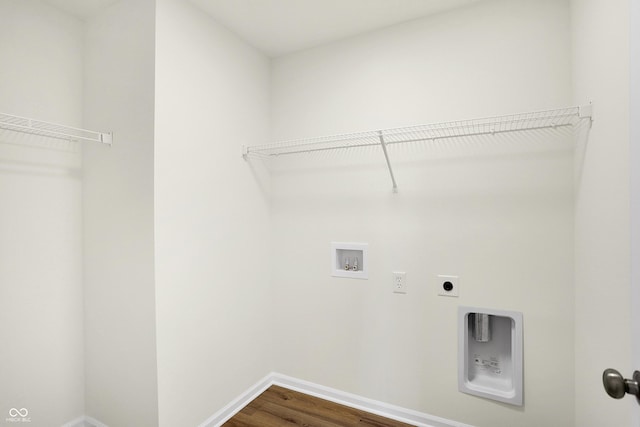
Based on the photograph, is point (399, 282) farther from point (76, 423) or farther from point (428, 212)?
point (76, 423)

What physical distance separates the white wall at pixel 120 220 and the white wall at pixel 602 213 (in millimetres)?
1907

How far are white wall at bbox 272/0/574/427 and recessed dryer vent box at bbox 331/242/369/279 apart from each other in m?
0.05

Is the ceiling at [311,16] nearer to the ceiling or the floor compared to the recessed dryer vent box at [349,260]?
nearer to the ceiling

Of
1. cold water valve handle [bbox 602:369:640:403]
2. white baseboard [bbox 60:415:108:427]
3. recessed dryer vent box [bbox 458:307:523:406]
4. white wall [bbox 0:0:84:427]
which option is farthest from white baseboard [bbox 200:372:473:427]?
cold water valve handle [bbox 602:369:640:403]

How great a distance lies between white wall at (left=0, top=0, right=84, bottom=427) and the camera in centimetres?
155

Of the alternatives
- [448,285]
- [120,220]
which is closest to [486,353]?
[448,285]

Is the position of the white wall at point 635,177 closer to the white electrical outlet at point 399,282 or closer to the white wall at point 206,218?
the white electrical outlet at point 399,282

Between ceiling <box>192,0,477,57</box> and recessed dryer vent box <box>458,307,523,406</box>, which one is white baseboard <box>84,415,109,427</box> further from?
ceiling <box>192,0,477,57</box>

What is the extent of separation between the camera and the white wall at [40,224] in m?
1.55

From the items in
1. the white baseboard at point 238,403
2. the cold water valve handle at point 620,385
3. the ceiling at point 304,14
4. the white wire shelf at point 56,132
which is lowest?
the white baseboard at point 238,403

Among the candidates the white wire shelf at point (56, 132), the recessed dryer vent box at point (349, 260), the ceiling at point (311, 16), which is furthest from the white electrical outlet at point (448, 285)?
the white wire shelf at point (56, 132)

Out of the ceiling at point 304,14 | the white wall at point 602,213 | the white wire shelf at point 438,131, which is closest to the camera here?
the white wall at point 602,213

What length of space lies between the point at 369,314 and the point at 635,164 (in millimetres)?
1592

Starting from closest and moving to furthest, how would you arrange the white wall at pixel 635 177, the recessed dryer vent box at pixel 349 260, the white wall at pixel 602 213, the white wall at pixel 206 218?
1. the white wall at pixel 635 177
2. the white wall at pixel 602 213
3. the white wall at pixel 206 218
4. the recessed dryer vent box at pixel 349 260
